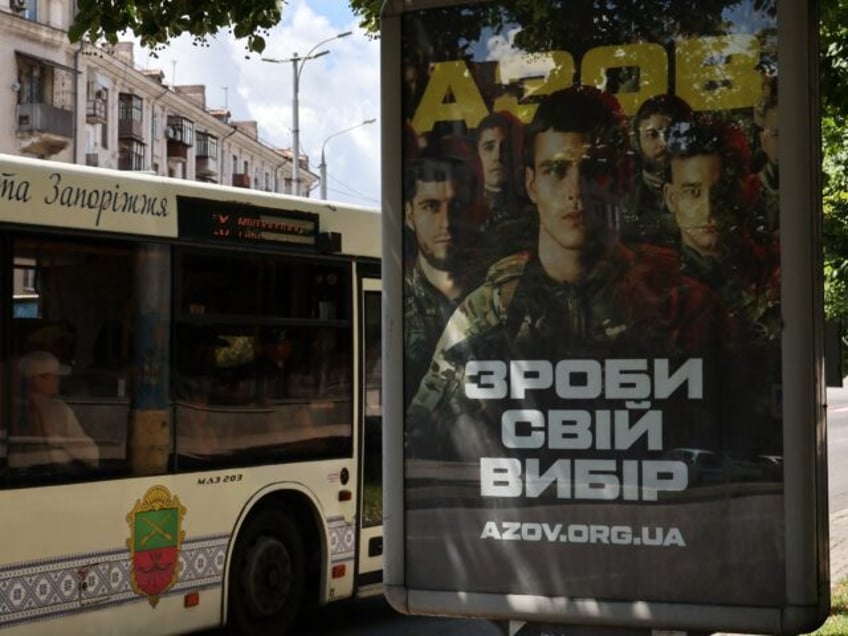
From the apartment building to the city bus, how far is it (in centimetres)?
2758

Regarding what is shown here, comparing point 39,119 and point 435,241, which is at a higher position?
point 39,119

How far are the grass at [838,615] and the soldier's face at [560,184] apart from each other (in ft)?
12.4

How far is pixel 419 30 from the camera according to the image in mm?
4789

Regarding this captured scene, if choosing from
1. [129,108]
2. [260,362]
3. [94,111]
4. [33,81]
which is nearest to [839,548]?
[260,362]

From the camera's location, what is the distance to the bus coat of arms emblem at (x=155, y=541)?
8.55 m

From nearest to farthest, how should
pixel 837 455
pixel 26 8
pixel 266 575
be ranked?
1. pixel 266 575
2. pixel 837 455
3. pixel 26 8

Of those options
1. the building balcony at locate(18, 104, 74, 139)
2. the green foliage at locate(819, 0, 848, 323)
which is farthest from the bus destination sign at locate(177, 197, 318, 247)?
the building balcony at locate(18, 104, 74, 139)

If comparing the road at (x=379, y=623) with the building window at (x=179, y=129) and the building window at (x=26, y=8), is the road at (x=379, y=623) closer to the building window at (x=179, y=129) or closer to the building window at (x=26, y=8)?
the building window at (x=26, y=8)

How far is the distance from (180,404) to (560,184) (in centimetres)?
488

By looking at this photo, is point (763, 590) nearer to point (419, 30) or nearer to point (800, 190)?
point (800, 190)

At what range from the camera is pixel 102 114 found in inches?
2425

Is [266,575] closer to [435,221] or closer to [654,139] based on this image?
[435,221]

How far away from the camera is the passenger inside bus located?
26.0 feet

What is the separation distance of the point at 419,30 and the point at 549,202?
2.44 feet
